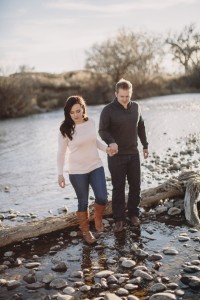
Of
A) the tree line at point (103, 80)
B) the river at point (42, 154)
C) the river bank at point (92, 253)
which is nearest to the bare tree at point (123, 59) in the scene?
the tree line at point (103, 80)

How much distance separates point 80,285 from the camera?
4383mm

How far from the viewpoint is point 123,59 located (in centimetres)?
4297

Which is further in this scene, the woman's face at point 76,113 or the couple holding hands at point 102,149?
the couple holding hands at point 102,149

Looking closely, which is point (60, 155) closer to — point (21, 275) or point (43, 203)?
point (21, 275)

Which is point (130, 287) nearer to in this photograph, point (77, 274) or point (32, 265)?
point (77, 274)

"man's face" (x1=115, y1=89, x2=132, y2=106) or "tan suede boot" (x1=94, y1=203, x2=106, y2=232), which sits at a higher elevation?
"man's face" (x1=115, y1=89, x2=132, y2=106)

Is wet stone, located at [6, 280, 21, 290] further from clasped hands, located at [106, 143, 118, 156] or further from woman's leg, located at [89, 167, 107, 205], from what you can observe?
clasped hands, located at [106, 143, 118, 156]

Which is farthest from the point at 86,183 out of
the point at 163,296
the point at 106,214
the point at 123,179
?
the point at 163,296

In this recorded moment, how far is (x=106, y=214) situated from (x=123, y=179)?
1032mm

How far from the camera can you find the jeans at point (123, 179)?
18.8 feet

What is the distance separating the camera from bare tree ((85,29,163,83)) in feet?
137

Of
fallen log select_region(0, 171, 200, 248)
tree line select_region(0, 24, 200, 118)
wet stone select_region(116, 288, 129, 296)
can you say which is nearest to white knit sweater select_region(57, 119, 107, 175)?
fallen log select_region(0, 171, 200, 248)

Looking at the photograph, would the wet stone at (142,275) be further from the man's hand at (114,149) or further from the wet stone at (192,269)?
the man's hand at (114,149)

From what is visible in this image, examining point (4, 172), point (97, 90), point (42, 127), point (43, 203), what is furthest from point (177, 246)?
point (97, 90)
